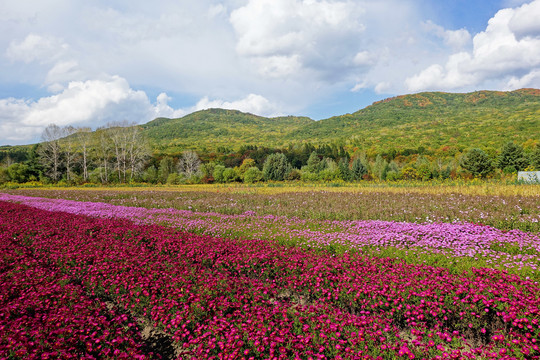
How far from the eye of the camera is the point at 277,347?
3.10 metres

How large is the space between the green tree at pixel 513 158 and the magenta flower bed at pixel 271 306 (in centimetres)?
4729

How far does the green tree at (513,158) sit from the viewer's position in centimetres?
4020

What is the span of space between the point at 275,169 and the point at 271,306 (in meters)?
39.1

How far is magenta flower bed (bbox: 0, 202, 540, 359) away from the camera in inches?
119

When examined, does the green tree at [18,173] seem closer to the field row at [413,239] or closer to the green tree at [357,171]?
the field row at [413,239]

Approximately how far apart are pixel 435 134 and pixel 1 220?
115m

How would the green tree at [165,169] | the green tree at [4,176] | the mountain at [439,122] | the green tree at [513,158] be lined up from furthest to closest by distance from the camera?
1. the mountain at [439,122]
2. the green tree at [165,169]
3. the green tree at [4,176]
4. the green tree at [513,158]

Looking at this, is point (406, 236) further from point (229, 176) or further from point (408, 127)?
point (408, 127)

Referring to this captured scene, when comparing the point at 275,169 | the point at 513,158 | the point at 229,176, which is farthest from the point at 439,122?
the point at 229,176

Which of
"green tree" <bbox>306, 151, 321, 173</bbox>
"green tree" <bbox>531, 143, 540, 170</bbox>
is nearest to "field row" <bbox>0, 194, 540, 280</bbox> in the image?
"green tree" <bbox>531, 143, 540, 170</bbox>

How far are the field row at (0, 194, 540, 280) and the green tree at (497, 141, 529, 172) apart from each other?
43.3 metres

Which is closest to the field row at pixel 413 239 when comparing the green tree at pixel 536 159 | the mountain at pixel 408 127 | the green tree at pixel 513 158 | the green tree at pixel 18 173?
the green tree at pixel 513 158

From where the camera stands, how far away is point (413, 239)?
6957mm

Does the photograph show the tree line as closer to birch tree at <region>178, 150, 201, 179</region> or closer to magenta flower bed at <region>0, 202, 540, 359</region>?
birch tree at <region>178, 150, 201, 179</region>
